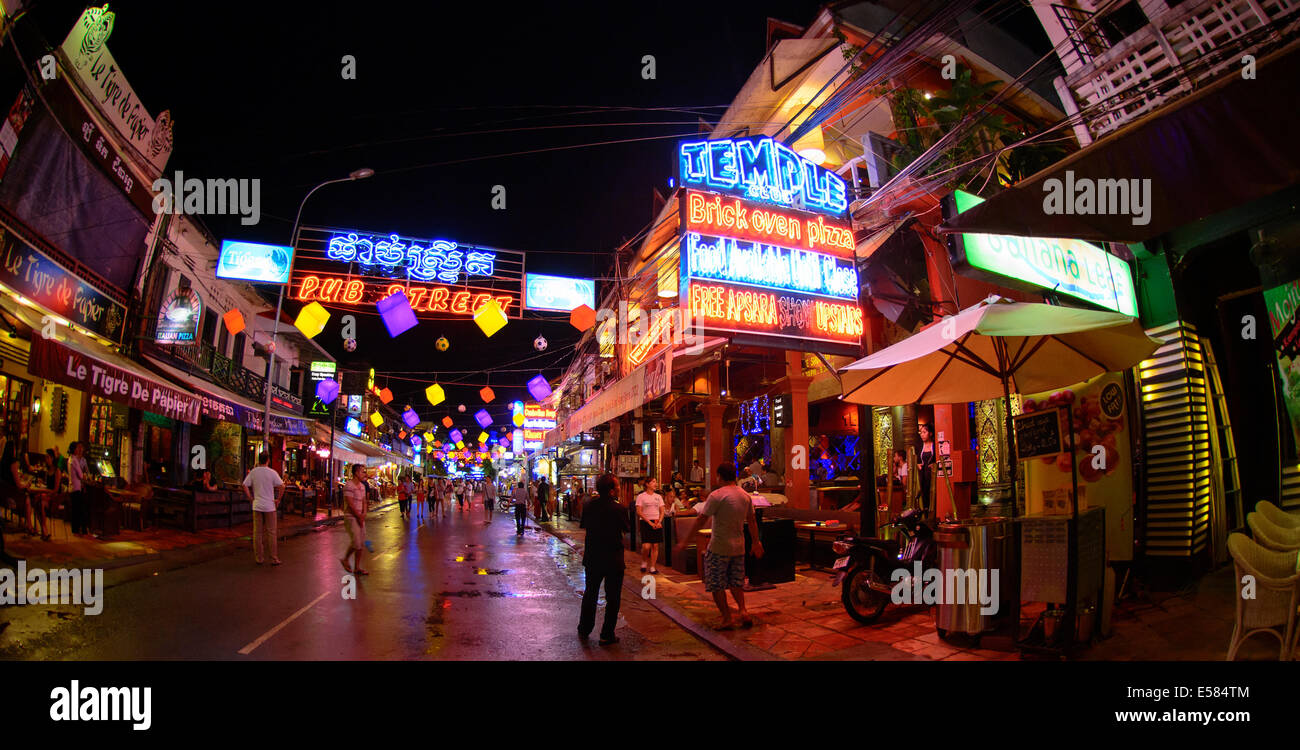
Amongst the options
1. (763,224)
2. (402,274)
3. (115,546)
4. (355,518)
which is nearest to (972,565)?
(763,224)

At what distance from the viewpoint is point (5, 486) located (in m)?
12.0

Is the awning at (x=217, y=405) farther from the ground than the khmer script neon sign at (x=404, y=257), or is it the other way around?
the khmer script neon sign at (x=404, y=257)

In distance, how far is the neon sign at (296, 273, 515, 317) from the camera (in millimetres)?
16938

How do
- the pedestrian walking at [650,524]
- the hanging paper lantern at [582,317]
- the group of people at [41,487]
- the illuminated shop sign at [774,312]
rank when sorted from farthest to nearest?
the hanging paper lantern at [582,317] < the pedestrian walking at [650,524] < the group of people at [41,487] < the illuminated shop sign at [774,312]

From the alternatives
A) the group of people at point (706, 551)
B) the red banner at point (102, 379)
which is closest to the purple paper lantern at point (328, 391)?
the red banner at point (102, 379)

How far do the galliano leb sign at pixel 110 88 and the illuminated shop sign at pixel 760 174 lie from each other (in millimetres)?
13232

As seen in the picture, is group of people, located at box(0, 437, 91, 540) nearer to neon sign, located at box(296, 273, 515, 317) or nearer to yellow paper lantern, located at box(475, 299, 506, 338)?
neon sign, located at box(296, 273, 515, 317)

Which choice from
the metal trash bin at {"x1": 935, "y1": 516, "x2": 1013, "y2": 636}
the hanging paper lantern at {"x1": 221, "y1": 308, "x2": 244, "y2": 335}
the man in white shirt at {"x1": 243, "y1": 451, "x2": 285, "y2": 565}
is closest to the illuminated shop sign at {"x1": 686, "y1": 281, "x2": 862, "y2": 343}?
the metal trash bin at {"x1": 935, "y1": 516, "x2": 1013, "y2": 636}

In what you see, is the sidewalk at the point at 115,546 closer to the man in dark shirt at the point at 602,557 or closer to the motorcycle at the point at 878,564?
the man in dark shirt at the point at 602,557

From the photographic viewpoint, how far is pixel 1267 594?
428cm

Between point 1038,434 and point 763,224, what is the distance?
495 centimetres

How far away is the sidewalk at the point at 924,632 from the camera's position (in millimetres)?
5582

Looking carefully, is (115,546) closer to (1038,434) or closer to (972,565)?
(972,565)
